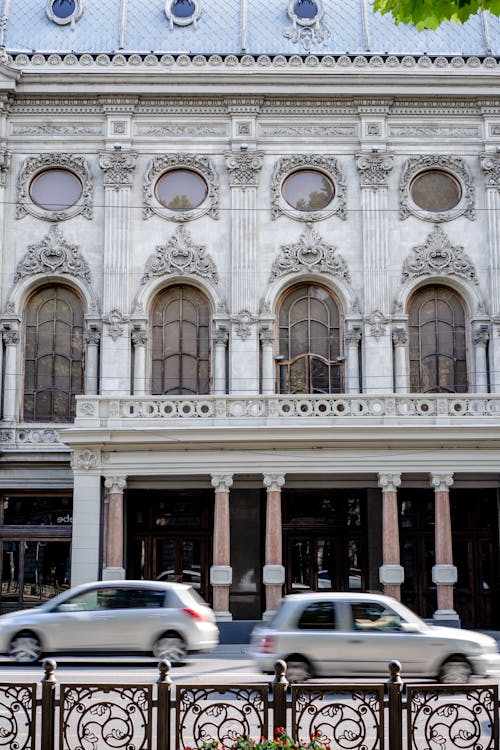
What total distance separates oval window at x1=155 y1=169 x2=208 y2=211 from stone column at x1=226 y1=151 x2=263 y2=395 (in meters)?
1.12

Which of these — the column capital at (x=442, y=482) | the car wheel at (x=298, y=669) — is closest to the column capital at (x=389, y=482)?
the column capital at (x=442, y=482)

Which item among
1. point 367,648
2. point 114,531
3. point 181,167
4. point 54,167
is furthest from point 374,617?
point 54,167

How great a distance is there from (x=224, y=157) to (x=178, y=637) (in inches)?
704

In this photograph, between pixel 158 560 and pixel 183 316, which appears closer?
pixel 158 560

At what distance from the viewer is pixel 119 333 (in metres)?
32.3

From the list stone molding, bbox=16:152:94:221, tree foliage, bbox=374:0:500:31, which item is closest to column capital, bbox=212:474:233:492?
stone molding, bbox=16:152:94:221

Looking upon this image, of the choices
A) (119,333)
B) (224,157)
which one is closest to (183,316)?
(119,333)

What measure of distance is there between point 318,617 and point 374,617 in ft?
3.21

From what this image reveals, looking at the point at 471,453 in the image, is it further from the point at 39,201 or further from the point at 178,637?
the point at 39,201

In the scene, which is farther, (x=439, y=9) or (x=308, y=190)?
(x=308, y=190)

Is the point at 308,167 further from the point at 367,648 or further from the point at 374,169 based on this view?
the point at 367,648

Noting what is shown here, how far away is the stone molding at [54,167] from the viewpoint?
33156mm

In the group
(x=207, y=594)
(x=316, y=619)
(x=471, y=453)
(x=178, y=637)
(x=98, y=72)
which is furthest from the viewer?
(x=98, y=72)

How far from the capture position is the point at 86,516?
2825 centimetres
